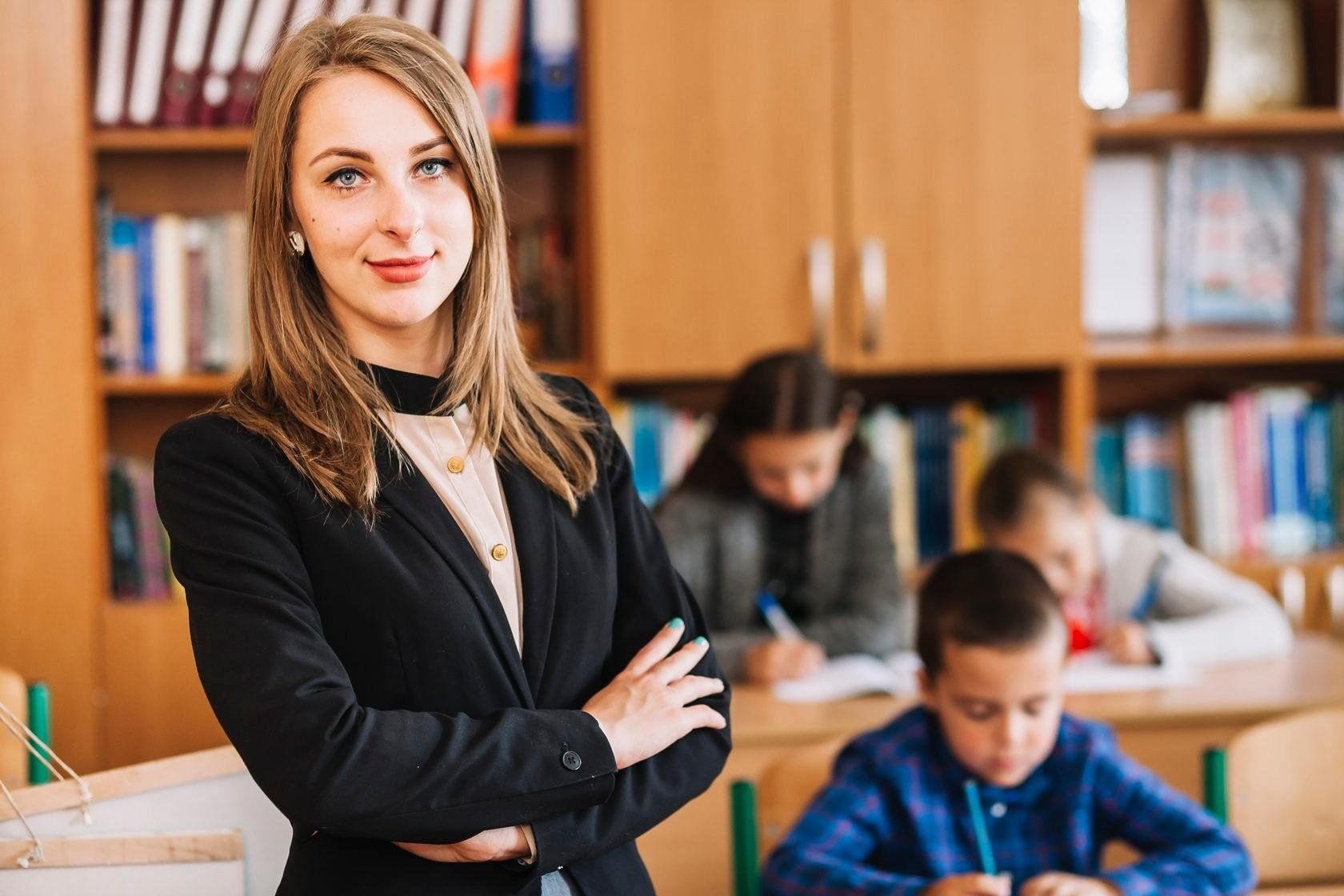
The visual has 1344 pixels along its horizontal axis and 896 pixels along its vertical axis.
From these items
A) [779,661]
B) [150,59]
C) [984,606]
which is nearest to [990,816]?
[984,606]

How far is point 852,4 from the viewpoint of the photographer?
2973 millimetres

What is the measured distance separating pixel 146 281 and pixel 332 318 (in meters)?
2.01

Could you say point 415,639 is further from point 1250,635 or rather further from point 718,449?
point 1250,635

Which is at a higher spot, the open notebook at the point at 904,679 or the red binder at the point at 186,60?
the red binder at the point at 186,60

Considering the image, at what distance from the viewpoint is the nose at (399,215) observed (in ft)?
3.46

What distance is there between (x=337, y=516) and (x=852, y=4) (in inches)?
87.7

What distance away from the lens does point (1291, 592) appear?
3158 mm

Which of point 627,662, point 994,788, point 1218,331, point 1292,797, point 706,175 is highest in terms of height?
point 706,175

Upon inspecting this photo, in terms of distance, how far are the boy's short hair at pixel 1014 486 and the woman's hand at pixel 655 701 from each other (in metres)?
1.51

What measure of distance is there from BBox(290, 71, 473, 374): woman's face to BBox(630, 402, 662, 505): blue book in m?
2.00

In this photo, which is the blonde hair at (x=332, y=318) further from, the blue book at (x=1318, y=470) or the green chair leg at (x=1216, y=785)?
the blue book at (x=1318, y=470)

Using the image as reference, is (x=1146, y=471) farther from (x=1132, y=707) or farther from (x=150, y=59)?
(x=150, y=59)

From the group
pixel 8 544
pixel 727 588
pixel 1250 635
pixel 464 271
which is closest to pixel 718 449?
pixel 727 588

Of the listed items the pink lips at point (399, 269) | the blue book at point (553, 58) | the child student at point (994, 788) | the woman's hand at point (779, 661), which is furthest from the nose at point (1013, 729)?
the blue book at point (553, 58)
